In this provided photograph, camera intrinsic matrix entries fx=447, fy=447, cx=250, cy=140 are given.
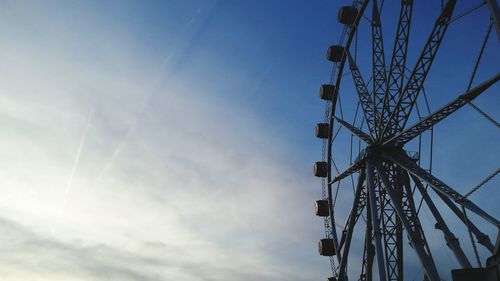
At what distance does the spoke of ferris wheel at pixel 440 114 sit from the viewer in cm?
2016

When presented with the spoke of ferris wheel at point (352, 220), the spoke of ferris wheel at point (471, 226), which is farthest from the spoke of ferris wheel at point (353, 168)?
the spoke of ferris wheel at point (471, 226)

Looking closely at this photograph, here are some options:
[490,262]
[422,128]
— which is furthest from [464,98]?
[490,262]

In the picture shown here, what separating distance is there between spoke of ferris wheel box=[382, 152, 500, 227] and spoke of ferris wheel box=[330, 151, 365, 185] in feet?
6.73

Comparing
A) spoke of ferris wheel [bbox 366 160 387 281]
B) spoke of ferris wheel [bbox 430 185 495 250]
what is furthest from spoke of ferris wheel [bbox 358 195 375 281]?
spoke of ferris wheel [bbox 430 185 495 250]

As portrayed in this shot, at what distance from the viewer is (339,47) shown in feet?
121

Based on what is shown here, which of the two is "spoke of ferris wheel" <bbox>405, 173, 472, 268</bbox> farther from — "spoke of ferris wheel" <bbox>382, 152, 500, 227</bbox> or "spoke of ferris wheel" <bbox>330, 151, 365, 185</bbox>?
"spoke of ferris wheel" <bbox>330, 151, 365, 185</bbox>

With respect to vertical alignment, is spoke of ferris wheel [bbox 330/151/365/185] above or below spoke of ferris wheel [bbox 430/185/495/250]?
above

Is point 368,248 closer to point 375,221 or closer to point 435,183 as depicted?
point 375,221

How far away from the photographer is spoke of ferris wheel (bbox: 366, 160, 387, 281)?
2464 centimetres

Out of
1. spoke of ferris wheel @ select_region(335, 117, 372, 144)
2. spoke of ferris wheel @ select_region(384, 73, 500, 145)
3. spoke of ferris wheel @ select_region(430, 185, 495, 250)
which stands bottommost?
spoke of ferris wheel @ select_region(430, 185, 495, 250)

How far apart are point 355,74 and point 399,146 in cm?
928

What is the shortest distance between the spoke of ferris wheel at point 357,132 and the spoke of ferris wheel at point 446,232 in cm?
424

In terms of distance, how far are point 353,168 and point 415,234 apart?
25.2ft

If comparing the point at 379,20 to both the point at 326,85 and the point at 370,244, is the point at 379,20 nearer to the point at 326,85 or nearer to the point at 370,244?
the point at 326,85
